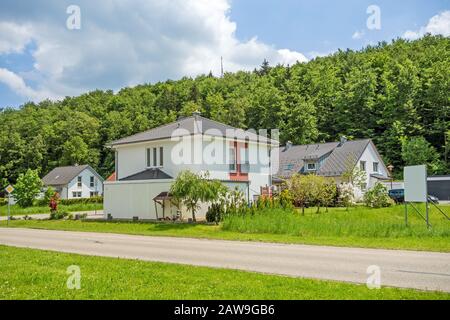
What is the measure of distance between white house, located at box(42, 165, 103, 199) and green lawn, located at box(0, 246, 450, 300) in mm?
67772

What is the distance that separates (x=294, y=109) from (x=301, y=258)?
209ft

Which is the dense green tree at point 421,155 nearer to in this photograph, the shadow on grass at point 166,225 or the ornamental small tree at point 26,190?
the shadow on grass at point 166,225

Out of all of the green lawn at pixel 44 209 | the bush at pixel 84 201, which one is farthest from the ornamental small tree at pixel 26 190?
the bush at pixel 84 201

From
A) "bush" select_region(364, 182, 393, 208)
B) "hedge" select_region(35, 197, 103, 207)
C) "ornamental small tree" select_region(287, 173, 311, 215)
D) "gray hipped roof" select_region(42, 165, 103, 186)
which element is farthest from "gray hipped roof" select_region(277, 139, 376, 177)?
"gray hipped roof" select_region(42, 165, 103, 186)

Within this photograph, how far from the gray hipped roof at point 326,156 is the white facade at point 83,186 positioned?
36.7 metres

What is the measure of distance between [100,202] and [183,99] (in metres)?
39.0

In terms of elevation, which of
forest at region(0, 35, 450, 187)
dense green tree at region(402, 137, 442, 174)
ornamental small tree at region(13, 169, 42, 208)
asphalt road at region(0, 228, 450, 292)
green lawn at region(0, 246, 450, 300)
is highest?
forest at region(0, 35, 450, 187)

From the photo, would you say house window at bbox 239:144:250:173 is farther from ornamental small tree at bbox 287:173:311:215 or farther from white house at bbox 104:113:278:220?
ornamental small tree at bbox 287:173:311:215

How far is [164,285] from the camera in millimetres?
8617

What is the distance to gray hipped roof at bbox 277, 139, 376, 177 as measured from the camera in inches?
1981

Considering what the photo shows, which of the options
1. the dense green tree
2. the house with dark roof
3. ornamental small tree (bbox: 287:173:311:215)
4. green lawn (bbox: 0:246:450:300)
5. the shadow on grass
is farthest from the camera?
the dense green tree

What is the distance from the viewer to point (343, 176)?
45219mm

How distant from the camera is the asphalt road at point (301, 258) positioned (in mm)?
9728
